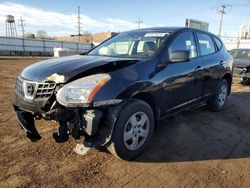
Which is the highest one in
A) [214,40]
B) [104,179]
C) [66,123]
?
[214,40]

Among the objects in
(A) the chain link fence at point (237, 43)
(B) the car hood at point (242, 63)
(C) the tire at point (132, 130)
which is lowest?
(C) the tire at point (132, 130)

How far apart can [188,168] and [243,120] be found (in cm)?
272

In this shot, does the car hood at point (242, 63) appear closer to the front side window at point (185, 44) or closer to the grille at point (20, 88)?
the front side window at point (185, 44)

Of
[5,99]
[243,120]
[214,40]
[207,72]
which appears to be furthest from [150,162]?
[5,99]

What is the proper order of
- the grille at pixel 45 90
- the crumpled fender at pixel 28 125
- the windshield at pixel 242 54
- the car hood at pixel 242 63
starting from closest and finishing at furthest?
the grille at pixel 45 90, the crumpled fender at pixel 28 125, the car hood at pixel 242 63, the windshield at pixel 242 54

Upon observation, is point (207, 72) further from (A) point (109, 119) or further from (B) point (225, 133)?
(A) point (109, 119)

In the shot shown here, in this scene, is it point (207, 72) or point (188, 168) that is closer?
point (188, 168)

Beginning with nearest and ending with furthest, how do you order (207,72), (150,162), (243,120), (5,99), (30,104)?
(30,104), (150,162), (207,72), (243,120), (5,99)

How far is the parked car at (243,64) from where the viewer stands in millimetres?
10116

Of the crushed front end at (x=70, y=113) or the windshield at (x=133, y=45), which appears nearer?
the crushed front end at (x=70, y=113)

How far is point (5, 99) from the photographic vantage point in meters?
5.98

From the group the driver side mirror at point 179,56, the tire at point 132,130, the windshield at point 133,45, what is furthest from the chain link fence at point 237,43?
the tire at point 132,130

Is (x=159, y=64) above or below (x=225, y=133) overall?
above

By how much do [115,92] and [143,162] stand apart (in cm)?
106
